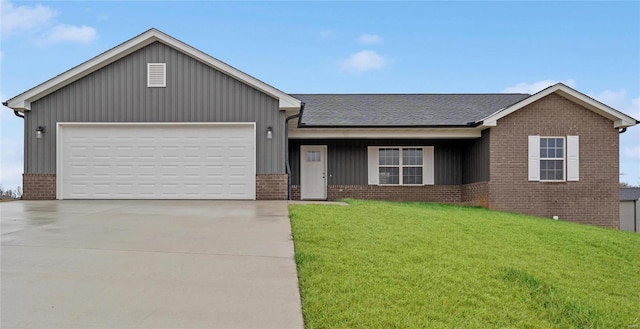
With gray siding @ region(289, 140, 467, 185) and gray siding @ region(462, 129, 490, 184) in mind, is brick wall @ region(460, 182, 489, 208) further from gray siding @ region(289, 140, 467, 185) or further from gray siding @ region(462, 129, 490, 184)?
gray siding @ region(289, 140, 467, 185)

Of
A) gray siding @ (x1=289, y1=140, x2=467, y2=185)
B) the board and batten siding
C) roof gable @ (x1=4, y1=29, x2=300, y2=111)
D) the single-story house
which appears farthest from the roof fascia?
the single-story house

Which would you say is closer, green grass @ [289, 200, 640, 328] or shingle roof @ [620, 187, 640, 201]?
green grass @ [289, 200, 640, 328]

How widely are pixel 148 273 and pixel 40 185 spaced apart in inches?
428

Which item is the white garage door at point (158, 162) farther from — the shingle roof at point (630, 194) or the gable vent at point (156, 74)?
the shingle roof at point (630, 194)

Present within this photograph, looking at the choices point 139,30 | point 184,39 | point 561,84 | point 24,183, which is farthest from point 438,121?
point 24,183

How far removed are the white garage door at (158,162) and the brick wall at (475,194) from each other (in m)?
7.38

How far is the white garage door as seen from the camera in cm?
1534

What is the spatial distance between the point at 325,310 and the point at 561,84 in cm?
1397

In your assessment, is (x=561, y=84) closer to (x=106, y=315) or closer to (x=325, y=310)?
(x=325, y=310)

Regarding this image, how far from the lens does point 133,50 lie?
15.4 meters

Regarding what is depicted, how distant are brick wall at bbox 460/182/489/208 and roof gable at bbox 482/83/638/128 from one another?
6.80 feet

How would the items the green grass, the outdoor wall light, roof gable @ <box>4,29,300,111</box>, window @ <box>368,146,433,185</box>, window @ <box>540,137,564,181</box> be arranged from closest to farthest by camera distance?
the green grass < roof gable @ <box>4,29,300,111</box> < the outdoor wall light < window @ <box>540,137,564,181</box> < window @ <box>368,146,433,185</box>

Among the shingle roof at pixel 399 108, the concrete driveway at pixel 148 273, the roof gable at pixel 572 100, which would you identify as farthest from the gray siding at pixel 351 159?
the concrete driveway at pixel 148 273

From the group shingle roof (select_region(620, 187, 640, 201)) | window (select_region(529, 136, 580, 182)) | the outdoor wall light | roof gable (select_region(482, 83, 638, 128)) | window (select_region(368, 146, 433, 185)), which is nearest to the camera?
the outdoor wall light
